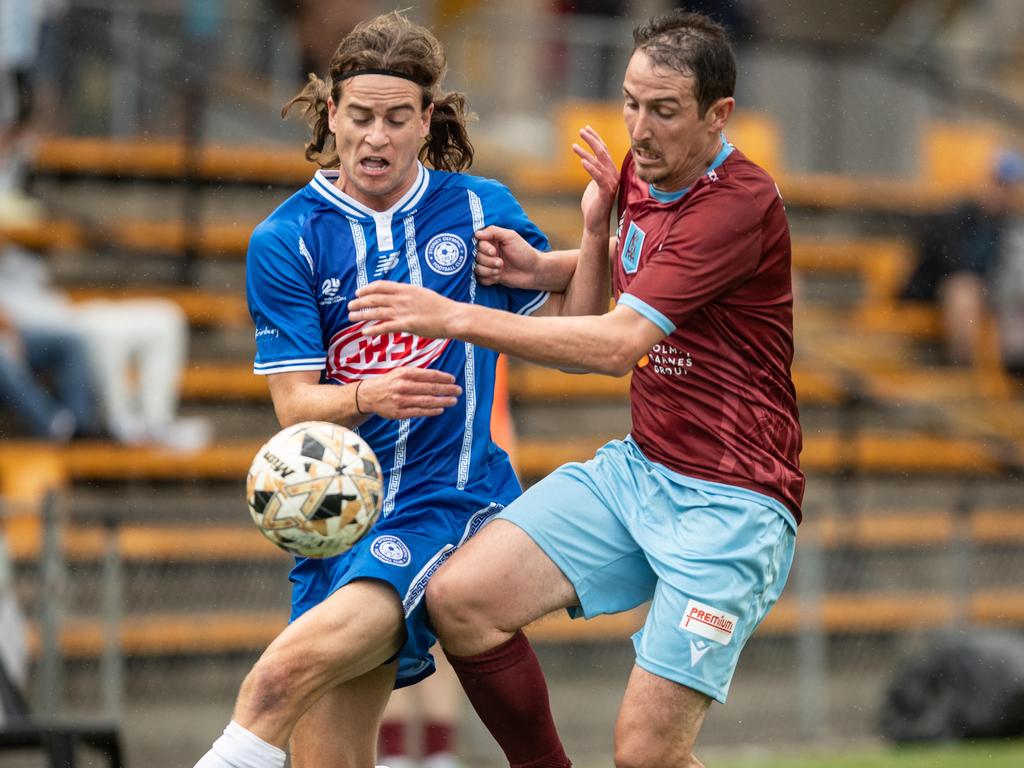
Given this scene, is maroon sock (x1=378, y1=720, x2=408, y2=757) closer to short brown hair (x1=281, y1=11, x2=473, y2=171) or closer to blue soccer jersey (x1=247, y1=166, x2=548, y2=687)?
blue soccer jersey (x1=247, y1=166, x2=548, y2=687)

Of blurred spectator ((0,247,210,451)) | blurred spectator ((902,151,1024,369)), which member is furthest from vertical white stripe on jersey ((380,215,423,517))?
blurred spectator ((902,151,1024,369))

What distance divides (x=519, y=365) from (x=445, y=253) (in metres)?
6.16

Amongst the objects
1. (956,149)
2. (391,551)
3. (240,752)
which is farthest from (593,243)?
(956,149)

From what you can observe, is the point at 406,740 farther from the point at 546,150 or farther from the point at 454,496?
the point at 546,150

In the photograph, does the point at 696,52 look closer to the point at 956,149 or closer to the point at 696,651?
the point at 696,651

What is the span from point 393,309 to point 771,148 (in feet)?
33.0

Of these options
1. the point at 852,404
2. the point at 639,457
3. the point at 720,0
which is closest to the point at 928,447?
the point at 852,404

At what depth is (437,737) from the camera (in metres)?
7.90

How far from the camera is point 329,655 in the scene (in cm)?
463

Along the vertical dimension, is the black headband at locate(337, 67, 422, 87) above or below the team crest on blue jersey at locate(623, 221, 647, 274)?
above

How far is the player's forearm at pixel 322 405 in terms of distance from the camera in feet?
15.7

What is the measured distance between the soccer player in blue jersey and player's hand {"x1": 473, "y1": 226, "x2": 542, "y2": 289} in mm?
49

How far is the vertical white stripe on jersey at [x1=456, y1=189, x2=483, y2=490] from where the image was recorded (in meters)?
5.08

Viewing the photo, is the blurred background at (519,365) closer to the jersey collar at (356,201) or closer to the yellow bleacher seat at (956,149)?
the yellow bleacher seat at (956,149)
